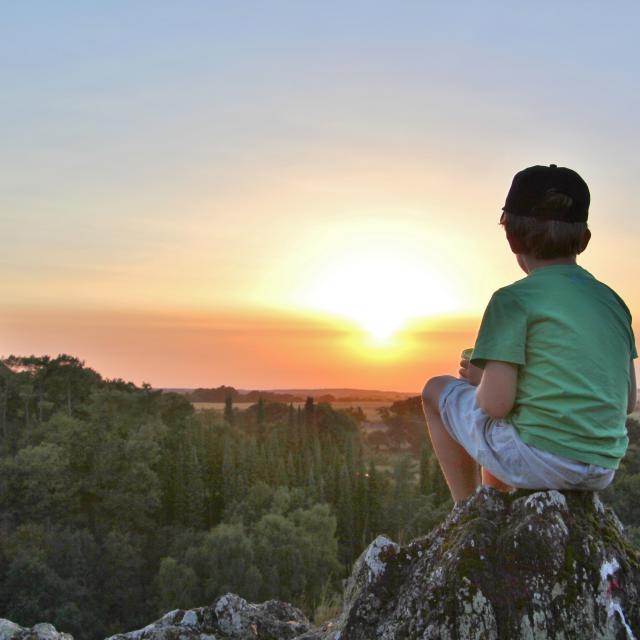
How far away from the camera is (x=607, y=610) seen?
152 inches

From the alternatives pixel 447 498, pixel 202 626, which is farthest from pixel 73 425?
pixel 202 626

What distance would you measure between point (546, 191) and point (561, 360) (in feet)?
2.91

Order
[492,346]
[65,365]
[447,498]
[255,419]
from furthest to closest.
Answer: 1. [255,419]
2. [447,498]
3. [65,365]
4. [492,346]

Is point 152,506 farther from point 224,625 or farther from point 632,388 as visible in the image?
point 632,388

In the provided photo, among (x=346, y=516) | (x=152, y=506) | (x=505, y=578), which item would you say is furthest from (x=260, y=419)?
(x=505, y=578)

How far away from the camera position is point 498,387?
418 cm

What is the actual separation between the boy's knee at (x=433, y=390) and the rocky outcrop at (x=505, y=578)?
1.90ft

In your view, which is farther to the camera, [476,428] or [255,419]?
[255,419]

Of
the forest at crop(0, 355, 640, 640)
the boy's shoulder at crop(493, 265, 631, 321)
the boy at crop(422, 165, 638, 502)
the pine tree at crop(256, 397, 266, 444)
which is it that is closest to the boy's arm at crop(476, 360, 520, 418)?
the boy at crop(422, 165, 638, 502)

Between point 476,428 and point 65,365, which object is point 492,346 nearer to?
point 476,428

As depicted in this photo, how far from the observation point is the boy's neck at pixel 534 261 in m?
4.51

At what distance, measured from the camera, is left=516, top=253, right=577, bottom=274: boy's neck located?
451cm

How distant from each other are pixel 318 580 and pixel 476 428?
5314cm

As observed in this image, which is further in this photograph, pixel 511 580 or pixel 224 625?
pixel 224 625
